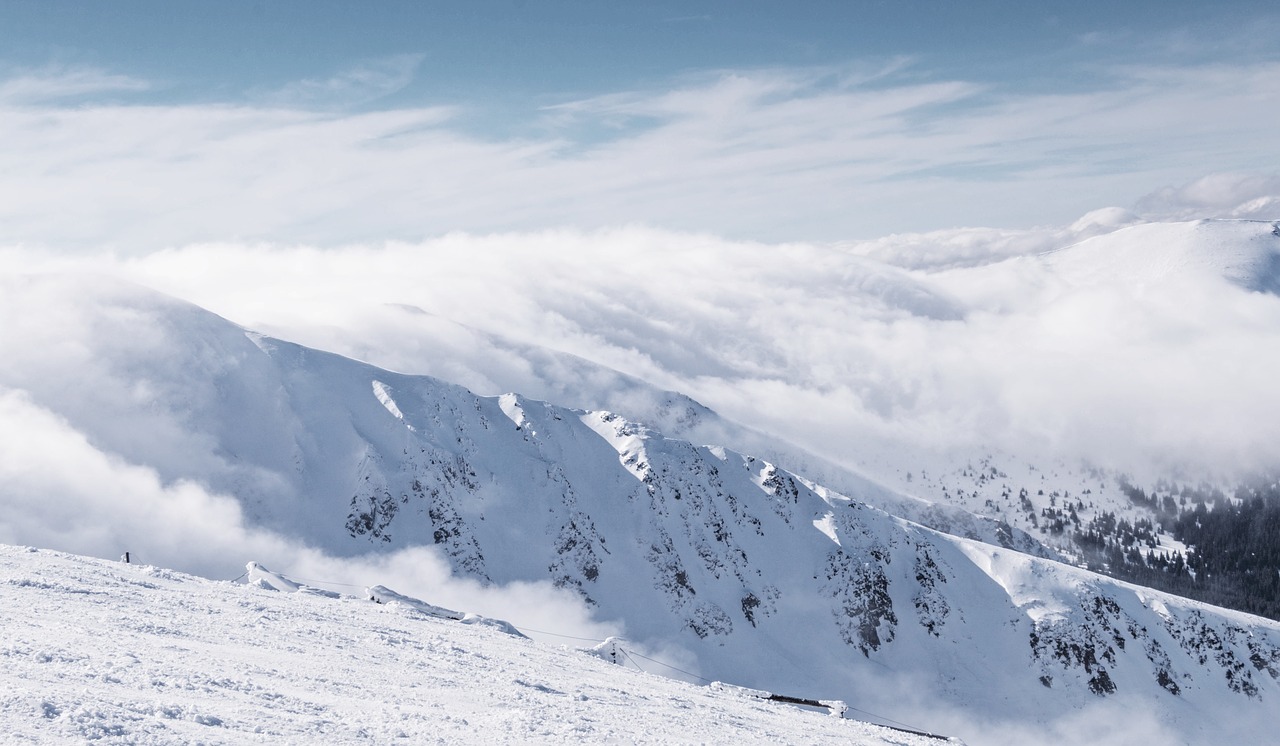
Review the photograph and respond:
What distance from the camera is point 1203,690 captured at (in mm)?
184000

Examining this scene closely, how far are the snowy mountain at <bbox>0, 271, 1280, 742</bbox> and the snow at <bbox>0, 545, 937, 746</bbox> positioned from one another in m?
127

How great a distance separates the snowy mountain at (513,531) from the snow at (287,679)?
5006 inches

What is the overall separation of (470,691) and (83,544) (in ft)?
472

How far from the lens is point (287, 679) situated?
70.4ft

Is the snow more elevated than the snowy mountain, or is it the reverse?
the snow

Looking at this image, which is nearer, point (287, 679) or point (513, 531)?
point (287, 679)

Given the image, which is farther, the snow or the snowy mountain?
the snowy mountain

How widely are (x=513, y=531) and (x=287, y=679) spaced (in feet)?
540

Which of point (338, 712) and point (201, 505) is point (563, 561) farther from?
point (338, 712)

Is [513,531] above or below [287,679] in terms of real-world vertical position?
below

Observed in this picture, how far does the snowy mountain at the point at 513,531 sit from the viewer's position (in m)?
159

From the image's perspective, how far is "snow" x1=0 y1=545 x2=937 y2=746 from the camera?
53.6 ft

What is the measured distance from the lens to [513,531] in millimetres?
182375

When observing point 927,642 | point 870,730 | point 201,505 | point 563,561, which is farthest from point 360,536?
point 870,730
